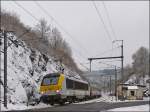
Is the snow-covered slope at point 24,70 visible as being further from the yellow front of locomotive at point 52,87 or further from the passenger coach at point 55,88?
the passenger coach at point 55,88

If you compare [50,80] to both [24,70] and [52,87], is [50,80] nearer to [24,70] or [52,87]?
[52,87]

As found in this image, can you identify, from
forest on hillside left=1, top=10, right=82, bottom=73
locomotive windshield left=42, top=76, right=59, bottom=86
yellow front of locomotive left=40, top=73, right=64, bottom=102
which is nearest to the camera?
yellow front of locomotive left=40, top=73, right=64, bottom=102

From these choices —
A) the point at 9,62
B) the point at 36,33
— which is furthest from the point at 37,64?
the point at 36,33

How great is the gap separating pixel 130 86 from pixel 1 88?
33.2 meters

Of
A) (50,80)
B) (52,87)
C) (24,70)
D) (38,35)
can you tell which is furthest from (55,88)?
(38,35)

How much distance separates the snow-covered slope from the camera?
44.1 meters

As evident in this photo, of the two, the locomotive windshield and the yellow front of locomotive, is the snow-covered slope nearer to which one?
the yellow front of locomotive

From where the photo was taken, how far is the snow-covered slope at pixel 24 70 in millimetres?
44053

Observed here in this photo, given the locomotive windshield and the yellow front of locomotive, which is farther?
the locomotive windshield

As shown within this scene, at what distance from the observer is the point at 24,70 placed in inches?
2039

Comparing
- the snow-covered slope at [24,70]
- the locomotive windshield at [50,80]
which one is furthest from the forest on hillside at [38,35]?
the locomotive windshield at [50,80]

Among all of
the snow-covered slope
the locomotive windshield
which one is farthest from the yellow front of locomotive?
the snow-covered slope

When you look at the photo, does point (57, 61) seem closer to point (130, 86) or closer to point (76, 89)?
point (130, 86)

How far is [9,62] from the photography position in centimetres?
5000
